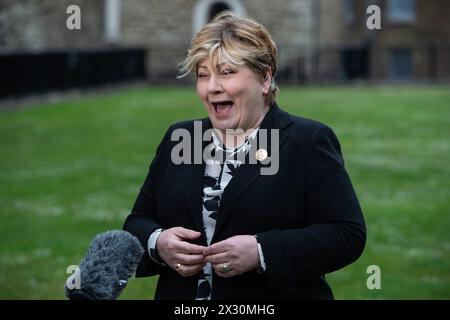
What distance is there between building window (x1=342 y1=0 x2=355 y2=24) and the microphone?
39084 millimetres

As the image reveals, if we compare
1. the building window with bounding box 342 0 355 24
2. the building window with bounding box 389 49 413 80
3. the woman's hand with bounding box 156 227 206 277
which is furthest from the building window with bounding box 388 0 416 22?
the woman's hand with bounding box 156 227 206 277

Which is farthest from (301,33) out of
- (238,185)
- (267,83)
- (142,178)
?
(238,185)

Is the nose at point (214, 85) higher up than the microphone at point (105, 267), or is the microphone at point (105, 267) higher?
the nose at point (214, 85)

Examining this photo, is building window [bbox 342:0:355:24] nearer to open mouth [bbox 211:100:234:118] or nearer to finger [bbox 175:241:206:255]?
open mouth [bbox 211:100:234:118]

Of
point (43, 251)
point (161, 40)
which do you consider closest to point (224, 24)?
point (43, 251)

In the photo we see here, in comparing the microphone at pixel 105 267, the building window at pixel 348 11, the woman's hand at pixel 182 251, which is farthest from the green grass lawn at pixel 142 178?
the building window at pixel 348 11

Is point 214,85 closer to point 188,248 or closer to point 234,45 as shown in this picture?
point 234,45

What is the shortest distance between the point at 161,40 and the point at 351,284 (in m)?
34.5

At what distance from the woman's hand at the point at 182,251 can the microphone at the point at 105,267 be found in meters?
0.12

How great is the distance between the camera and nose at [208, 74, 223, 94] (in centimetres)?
401

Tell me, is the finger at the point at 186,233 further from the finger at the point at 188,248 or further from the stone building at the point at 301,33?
the stone building at the point at 301,33

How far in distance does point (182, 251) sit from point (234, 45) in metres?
0.76

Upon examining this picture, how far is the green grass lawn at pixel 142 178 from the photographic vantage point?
9.88 metres

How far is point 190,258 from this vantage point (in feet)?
13.0
